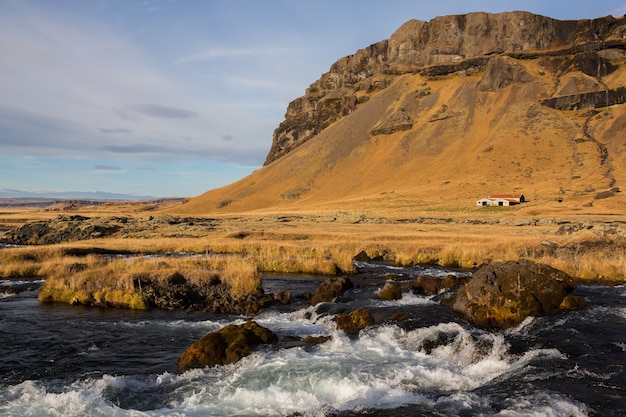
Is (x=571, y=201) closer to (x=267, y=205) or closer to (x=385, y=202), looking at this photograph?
(x=385, y=202)

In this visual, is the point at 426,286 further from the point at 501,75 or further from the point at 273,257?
the point at 501,75

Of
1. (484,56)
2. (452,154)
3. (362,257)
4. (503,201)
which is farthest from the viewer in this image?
(484,56)

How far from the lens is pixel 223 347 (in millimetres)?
14594

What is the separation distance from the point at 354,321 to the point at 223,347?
5.43m

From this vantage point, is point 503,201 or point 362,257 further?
point 503,201

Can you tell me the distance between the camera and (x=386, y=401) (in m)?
11.4

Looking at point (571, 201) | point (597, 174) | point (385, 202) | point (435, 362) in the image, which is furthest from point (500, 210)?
point (435, 362)

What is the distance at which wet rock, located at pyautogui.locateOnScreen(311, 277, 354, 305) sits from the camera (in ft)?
72.7

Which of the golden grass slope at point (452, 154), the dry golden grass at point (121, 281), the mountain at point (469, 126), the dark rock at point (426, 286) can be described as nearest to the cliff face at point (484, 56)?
the mountain at point (469, 126)

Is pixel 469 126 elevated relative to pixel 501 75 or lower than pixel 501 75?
lower

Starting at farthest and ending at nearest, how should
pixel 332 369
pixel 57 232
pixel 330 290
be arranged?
1. pixel 57 232
2. pixel 330 290
3. pixel 332 369

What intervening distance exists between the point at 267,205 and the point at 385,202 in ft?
143

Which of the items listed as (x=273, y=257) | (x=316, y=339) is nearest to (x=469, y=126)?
(x=273, y=257)

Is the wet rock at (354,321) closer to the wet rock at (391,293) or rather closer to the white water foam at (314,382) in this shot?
the white water foam at (314,382)
